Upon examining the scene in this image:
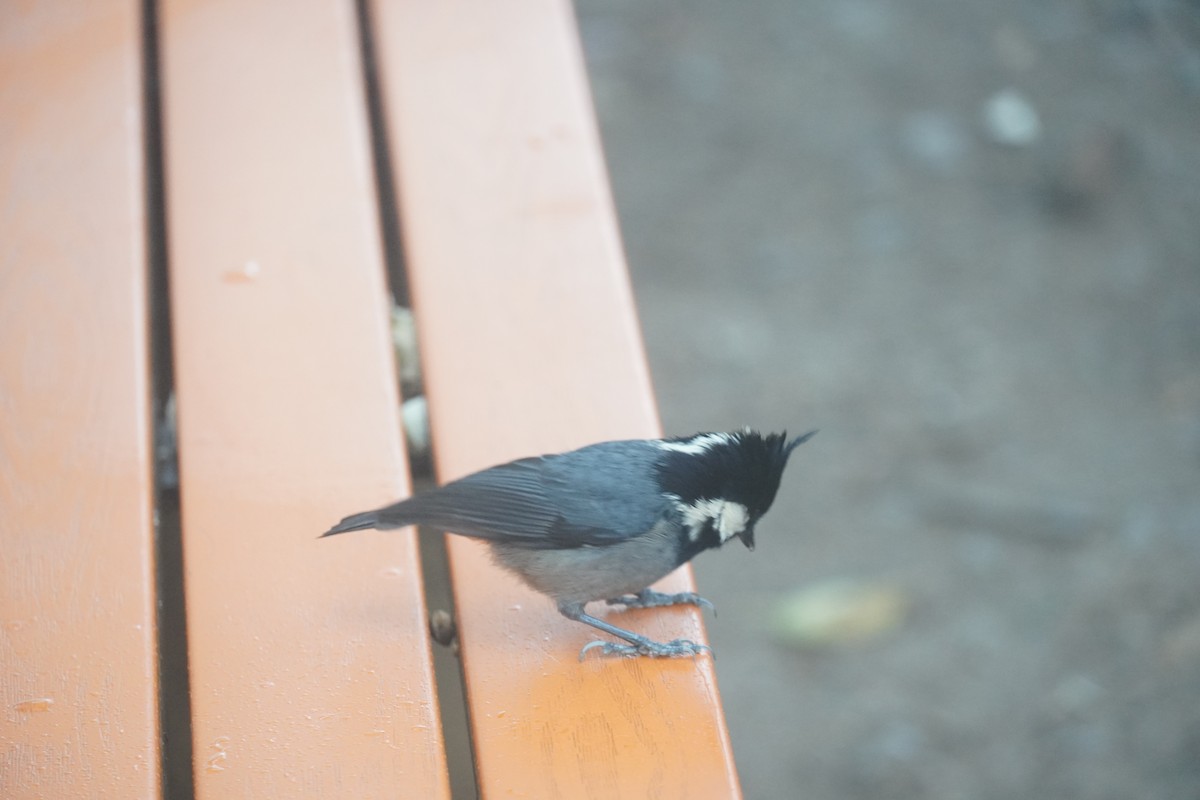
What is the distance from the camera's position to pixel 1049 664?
11.7 ft

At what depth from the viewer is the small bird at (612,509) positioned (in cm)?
205

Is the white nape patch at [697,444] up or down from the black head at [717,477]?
up

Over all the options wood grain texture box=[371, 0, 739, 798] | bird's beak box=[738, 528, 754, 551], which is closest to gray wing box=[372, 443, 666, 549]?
wood grain texture box=[371, 0, 739, 798]

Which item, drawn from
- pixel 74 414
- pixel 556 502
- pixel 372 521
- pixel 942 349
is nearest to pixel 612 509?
pixel 556 502

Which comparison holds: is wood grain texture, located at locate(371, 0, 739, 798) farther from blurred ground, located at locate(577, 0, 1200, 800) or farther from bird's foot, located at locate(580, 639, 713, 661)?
blurred ground, located at locate(577, 0, 1200, 800)

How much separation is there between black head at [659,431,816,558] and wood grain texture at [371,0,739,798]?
0.34 feet

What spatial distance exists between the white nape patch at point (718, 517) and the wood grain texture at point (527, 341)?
11 centimetres

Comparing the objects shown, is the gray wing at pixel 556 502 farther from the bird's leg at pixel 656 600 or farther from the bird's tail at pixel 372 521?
the bird's leg at pixel 656 600

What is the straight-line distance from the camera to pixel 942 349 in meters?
4.41

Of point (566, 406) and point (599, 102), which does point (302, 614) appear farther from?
point (599, 102)

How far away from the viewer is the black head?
213 cm

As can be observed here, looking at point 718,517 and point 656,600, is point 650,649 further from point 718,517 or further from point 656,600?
point 718,517

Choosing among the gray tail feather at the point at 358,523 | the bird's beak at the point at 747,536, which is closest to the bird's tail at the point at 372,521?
the gray tail feather at the point at 358,523

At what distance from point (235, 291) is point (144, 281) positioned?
0.18 metres
